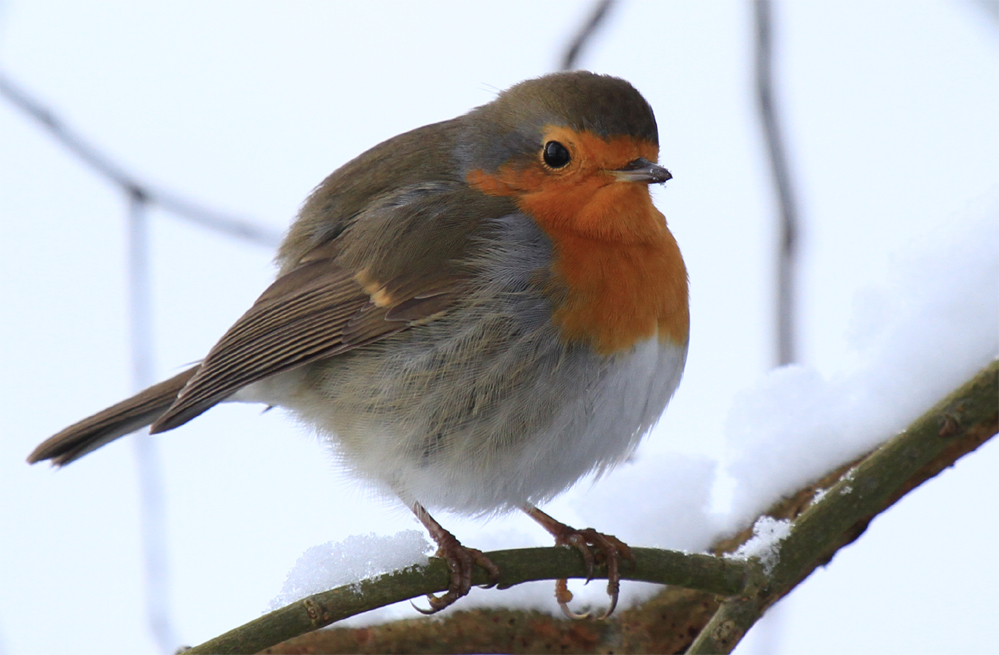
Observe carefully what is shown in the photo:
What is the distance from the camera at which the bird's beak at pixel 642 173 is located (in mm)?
2557

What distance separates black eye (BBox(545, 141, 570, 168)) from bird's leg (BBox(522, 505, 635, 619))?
966 mm

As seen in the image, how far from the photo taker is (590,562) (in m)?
2.35

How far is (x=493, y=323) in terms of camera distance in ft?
8.62

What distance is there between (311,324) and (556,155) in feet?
2.77

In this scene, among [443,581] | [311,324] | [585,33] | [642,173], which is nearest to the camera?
[443,581]

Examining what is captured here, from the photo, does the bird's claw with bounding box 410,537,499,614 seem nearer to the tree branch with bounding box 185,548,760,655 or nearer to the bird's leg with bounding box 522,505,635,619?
the tree branch with bounding box 185,548,760,655

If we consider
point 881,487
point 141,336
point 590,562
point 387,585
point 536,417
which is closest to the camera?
point 387,585

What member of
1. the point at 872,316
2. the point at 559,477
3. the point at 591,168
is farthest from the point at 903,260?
the point at 559,477

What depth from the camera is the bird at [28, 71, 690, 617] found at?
257 cm

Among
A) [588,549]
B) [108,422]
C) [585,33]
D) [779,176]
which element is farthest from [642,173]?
[108,422]

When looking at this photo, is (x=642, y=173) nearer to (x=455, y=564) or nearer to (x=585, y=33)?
(x=585, y=33)

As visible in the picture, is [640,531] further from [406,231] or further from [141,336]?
[141,336]

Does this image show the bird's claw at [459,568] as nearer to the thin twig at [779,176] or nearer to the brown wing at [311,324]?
the brown wing at [311,324]

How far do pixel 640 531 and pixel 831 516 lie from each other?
0.80 metres
